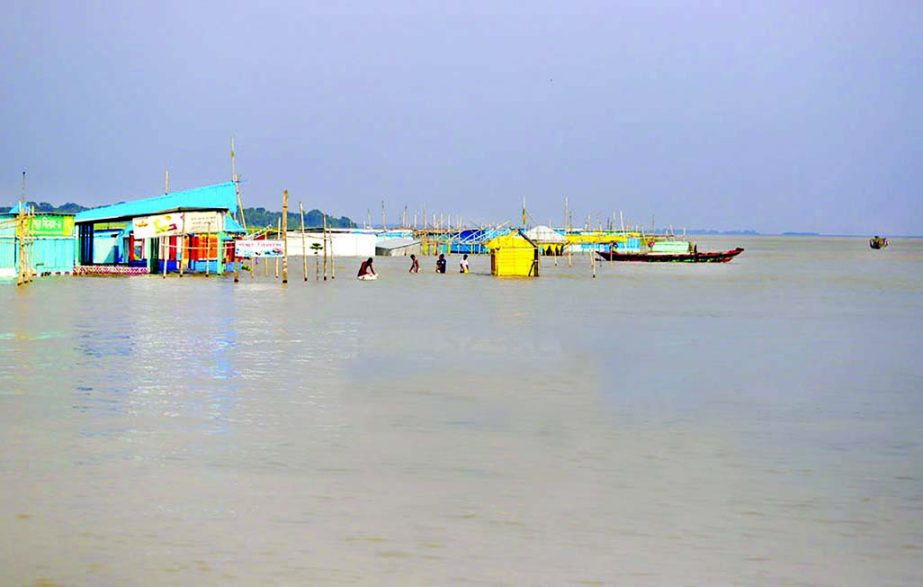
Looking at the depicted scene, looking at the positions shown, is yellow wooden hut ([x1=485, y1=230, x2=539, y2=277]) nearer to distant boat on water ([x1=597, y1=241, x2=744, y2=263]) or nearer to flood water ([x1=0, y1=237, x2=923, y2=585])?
distant boat on water ([x1=597, y1=241, x2=744, y2=263])

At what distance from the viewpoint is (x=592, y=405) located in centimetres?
1362

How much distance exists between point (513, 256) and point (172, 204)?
1620 centimetres

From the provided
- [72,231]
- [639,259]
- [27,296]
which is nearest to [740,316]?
[27,296]

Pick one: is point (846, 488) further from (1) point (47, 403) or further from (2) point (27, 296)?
(2) point (27, 296)

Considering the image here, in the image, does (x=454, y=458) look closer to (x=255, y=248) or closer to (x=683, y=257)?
(x=255, y=248)

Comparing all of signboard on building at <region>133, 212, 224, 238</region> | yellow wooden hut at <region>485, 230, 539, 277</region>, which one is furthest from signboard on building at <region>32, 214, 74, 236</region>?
yellow wooden hut at <region>485, 230, 539, 277</region>

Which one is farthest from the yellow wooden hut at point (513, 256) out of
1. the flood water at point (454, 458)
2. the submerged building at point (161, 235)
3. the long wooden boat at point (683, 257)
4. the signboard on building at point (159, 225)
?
the flood water at point (454, 458)

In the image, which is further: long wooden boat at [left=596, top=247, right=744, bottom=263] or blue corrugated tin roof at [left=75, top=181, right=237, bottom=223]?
long wooden boat at [left=596, top=247, right=744, bottom=263]

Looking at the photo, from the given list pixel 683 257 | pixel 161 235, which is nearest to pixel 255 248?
pixel 161 235

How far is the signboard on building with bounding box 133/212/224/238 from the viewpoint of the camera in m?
43.2

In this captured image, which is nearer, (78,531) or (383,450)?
(78,531)

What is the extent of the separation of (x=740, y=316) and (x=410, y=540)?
2344cm

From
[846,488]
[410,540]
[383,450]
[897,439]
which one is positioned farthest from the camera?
[897,439]

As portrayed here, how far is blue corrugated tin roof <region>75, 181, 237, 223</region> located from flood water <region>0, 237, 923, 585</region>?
22221 mm
